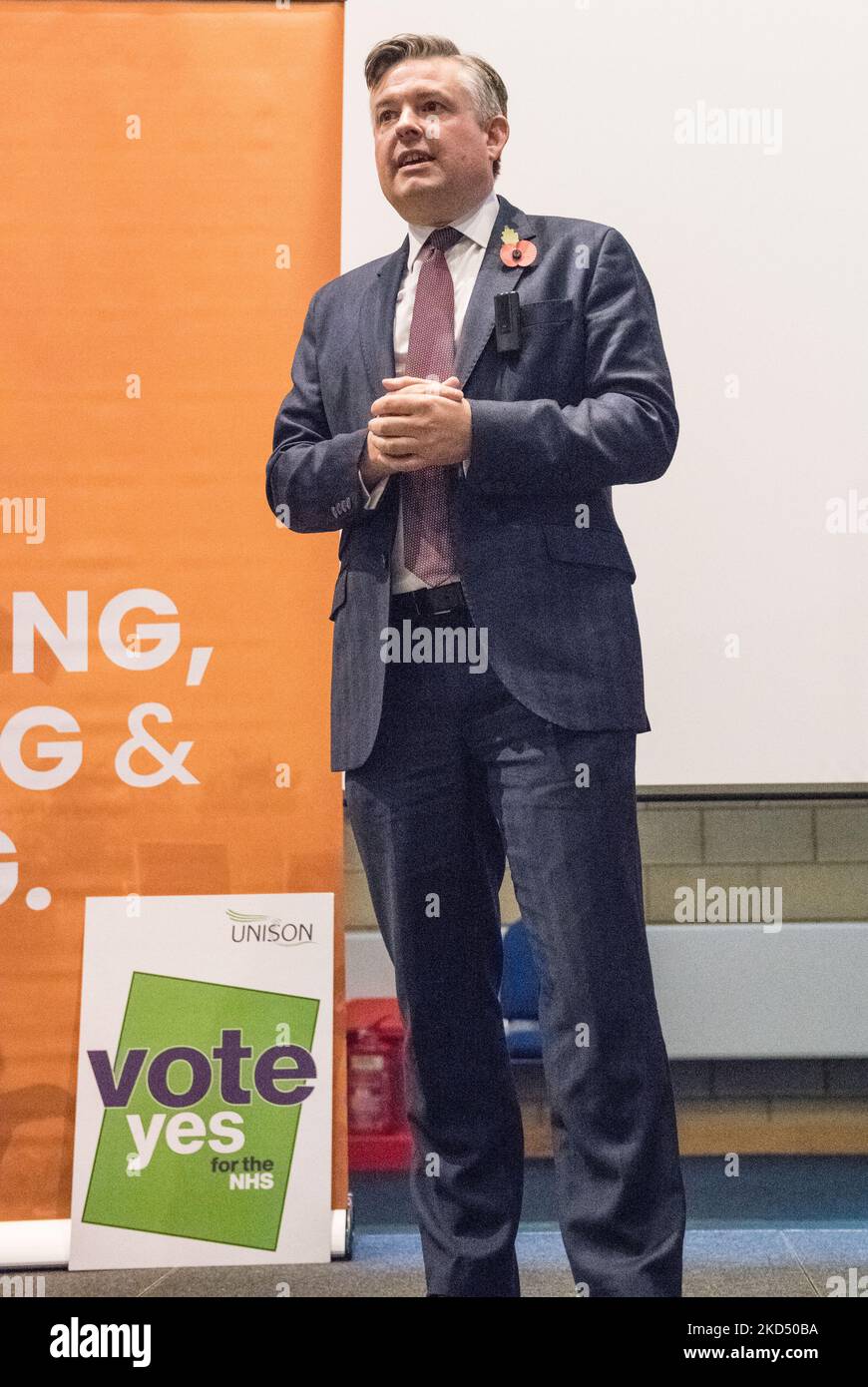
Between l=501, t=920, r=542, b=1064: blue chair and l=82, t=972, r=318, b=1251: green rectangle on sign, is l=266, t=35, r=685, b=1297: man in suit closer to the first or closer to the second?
l=82, t=972, r=318, b=1251: green rectangle on sign

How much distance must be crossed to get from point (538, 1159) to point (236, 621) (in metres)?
1.19

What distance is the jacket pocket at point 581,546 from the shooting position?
1834 mm

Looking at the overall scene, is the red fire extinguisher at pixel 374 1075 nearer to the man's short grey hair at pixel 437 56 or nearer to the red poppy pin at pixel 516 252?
the red poppy pin at pixel 516 252

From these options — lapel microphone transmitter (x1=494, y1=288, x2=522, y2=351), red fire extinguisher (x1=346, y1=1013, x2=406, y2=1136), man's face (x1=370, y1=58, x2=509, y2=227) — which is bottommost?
red fire extinguisher (x1=346, y1=1013, x2=406, y2=1136)

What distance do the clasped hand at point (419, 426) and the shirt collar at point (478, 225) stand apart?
0.30 metres

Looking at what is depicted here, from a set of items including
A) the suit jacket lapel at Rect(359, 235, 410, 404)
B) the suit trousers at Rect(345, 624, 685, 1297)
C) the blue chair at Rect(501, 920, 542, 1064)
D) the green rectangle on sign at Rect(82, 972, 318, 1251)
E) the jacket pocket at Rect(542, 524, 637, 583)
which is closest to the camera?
the suit trousers at Rect(345, 624, 685, 1297)

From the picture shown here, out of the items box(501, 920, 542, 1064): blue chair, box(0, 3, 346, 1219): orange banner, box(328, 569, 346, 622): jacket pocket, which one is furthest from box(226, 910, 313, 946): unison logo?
box(328, 569, 346, 622): jacket pocket

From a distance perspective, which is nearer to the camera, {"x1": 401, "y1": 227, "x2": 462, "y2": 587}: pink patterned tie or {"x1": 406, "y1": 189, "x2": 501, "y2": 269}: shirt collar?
{"x1": 401, "y1": 227, "x2": 462, "y2": 587}: pink patterned tie

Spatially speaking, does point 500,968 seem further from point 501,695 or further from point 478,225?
point 478,225

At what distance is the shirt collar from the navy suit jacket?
19 millimetres

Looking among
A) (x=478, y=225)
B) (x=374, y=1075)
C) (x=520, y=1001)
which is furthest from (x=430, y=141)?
(x=374, y=1075)

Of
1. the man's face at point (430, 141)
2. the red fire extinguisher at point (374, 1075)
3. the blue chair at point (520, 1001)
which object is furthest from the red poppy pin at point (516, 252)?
the red fire extinguisher at point (374, 1075)

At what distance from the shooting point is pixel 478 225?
1.99m

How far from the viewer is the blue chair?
2443 mm
